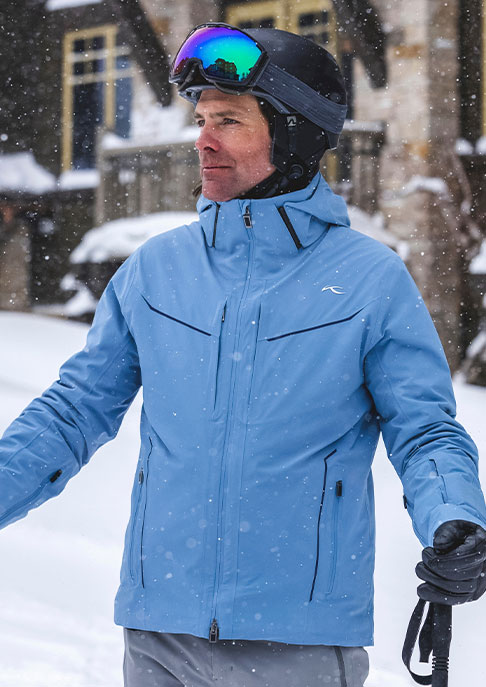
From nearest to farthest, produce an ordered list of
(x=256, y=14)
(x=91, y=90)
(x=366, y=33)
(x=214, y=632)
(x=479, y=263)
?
(x=214, y=632)
(x=479, y=263)
(x=366, y=33)
(x=256, y=14)
(x=91, y=90)

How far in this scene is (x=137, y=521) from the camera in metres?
1.66

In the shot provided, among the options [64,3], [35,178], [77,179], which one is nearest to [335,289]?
[77,179]

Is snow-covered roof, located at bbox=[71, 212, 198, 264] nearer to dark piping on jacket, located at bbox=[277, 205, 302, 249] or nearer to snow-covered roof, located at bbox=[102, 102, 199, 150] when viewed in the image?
snow-covered roof, located at bbox=[102, 102, 199, 150]

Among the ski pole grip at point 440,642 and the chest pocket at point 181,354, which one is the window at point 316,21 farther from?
the ski pole grip at point 440,642

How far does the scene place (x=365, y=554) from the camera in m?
1.60

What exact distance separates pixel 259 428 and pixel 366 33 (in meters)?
8.75

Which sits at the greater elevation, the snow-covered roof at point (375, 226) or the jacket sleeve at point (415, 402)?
the jacket sleeve at point (415, 402)

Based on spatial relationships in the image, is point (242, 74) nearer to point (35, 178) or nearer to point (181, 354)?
point (181, 354)

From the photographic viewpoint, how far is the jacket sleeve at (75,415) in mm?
1713

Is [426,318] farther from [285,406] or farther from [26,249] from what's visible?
[26,249]

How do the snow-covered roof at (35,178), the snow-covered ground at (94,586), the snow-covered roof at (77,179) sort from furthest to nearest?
the snow-covered roof at (35,178)
the snow-covered roof at (77,179)
the snow-covered ground at (94,586)

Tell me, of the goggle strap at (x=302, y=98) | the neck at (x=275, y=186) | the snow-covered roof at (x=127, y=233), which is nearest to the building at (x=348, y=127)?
the snow-covered roof at (x=127, y=233)

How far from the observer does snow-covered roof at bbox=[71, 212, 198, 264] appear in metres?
10.1

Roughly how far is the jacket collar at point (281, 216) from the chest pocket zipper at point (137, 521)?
1.49 ft
